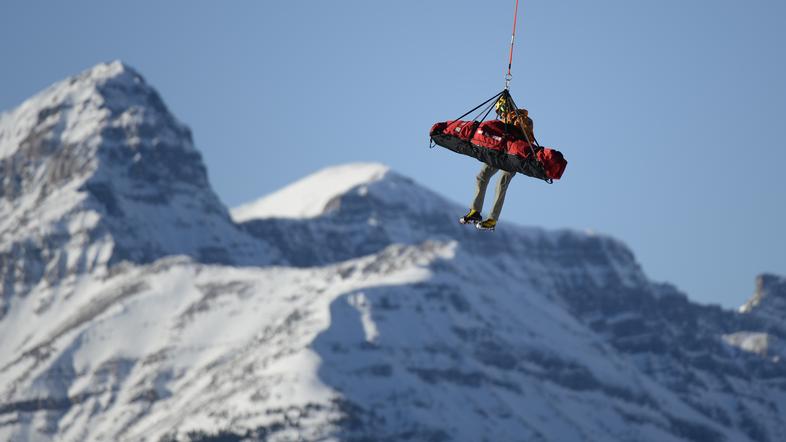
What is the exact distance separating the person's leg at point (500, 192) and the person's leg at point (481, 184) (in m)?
0.52

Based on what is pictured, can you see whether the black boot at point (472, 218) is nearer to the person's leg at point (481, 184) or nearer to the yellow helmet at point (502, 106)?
the person's leg at point (481, 184)

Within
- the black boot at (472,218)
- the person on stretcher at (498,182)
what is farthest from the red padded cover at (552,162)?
the black boot at (472,218)

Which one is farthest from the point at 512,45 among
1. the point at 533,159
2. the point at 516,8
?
the point at 533,159

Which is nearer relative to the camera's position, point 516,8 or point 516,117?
point 516,8

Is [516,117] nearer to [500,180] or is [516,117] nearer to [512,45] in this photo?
[500,180]

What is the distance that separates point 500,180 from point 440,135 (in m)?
3.38

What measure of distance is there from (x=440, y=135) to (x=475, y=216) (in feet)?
13.2

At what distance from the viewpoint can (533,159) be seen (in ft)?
246

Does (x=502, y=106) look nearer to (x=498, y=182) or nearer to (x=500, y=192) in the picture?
(x=498, y=182)

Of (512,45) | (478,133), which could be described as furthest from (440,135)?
(512,45)

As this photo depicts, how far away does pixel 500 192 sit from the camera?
255ft

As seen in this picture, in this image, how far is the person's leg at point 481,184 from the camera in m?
77.8

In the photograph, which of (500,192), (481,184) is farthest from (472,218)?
(500,192)

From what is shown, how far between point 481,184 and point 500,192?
97cm
